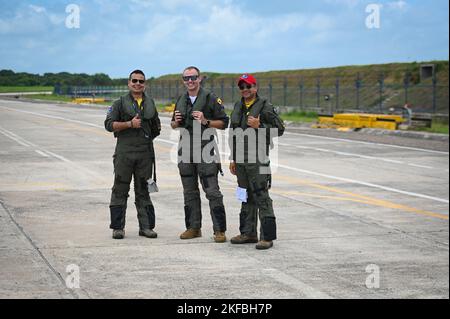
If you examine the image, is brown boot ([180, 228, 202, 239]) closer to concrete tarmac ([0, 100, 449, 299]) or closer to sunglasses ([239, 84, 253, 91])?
concrete tarmac ([0, 100, 449, 299])

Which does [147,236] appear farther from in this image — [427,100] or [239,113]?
[427,100]

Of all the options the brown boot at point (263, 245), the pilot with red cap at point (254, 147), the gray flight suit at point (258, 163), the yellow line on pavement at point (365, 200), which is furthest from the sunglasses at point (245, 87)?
the yellow line on pavement at point (365, 200)

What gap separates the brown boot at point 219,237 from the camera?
1008 centimetres

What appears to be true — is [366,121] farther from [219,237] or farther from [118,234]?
[118,234]

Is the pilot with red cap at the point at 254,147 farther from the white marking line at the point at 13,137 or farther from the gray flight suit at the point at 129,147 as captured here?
the white marking line at the point at 13,137

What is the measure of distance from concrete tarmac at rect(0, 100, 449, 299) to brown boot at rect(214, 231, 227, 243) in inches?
5.7

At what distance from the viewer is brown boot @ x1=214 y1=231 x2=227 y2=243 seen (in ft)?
33.1

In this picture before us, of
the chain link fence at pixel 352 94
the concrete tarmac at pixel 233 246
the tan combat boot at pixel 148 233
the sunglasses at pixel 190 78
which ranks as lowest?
the concrete tarmac at pixel 233 246

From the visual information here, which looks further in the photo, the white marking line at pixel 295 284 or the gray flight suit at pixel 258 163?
the gray flight suit at pixel 258 163

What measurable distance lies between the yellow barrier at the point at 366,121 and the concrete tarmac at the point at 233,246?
49.4 feet

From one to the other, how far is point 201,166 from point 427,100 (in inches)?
1811

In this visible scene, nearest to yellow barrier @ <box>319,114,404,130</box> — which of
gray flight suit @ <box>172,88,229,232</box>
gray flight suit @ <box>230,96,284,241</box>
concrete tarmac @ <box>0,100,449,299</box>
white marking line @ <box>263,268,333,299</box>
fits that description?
concrete tarmac @ <box>0,100,449,299</box>
